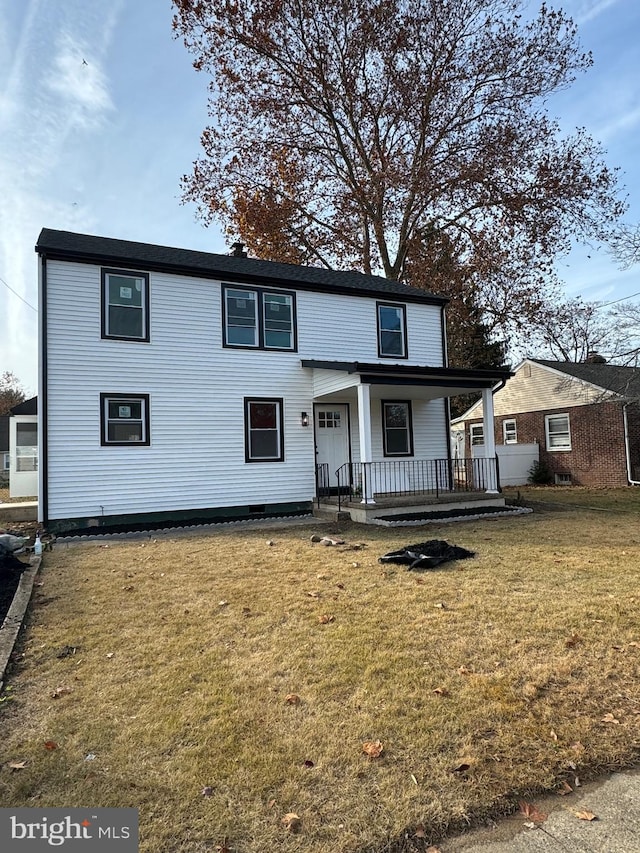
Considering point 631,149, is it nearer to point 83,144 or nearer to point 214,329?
point 214,329

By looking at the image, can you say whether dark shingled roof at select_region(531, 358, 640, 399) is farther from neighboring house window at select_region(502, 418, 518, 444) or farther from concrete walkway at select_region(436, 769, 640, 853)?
concrete walkway at select_region(436, 769, 640, 853)

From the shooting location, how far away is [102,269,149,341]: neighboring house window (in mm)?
10852

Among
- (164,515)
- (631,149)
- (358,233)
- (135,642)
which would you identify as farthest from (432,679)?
(358,233)

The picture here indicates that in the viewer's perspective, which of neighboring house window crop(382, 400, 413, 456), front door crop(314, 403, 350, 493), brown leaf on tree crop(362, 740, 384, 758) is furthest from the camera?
neighboring house window crop(382, 400, 413, 456)

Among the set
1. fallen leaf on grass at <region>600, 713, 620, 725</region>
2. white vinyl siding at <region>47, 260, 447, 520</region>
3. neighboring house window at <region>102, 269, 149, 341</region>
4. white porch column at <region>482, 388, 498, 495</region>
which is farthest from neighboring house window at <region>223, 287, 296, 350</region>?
fallen leaf on grass at <region>600, 713, 620, 725</region>

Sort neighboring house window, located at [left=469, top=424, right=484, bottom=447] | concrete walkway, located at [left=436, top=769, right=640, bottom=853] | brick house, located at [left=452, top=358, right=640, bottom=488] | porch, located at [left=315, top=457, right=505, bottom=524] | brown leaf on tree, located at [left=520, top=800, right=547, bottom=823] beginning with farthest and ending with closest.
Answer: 1. neighboring house window, located at [left=469, top=424, right=484, bottom=447]
2. brick house, located at [left=452, top=358, right=640, bottom=488]
3. porch, located at [left=315, top=457, right=505, bottom=524]
4. brown leaf on tree, located at [left=520, top=800, right=547, bottom=823]
5. concrete walkway, located at [left=436, top=769, right=640, bottom=853]

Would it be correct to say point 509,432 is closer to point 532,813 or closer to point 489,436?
point 489,436

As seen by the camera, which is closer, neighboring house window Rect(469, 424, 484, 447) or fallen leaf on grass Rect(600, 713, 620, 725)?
fallen leaf on grass Rect(600, 713, 620, 725)

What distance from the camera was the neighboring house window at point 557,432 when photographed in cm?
1948

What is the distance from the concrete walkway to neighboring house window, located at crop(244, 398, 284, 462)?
10143mm

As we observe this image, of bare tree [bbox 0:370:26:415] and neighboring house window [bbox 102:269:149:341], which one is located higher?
bare tree [bbox 0:370:26:415]

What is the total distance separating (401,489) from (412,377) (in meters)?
3.26

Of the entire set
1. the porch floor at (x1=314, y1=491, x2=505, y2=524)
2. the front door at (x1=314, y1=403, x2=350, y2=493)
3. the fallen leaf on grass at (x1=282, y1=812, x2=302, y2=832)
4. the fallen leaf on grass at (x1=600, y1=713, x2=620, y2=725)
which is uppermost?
the front door at (x1=314, y1=403, x2=350, y2=493)

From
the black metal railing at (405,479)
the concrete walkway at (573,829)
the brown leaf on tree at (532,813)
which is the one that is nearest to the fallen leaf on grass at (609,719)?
the concrete walkway at (573,829)
